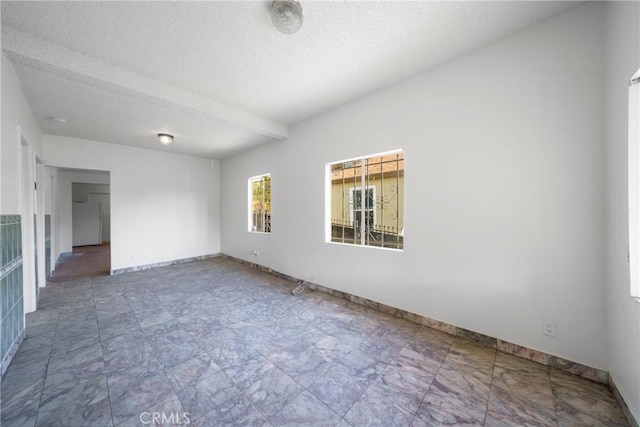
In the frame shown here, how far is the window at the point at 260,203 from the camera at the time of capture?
5.20m

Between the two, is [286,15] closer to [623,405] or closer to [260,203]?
[623,405]

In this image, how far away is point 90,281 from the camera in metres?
4.30

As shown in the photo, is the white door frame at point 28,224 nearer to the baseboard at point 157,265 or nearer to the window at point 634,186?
the baseboard at point 157,265

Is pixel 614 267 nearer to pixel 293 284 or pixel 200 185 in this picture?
pixel 293 284

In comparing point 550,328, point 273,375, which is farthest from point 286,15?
point 550,328

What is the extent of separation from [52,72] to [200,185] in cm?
399

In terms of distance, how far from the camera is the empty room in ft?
5.09

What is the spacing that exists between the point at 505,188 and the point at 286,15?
2320mm

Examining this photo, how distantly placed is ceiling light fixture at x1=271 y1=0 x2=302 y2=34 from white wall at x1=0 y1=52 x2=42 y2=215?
2363 millimetres

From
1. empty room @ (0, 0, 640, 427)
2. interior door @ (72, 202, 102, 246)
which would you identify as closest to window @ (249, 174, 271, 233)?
empty room @ (0, 0, 640, 427)

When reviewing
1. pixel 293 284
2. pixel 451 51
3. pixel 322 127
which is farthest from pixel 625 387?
pixel 322 127

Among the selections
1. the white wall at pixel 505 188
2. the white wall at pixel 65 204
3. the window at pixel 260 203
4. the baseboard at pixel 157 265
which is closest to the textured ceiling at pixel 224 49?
the white wall at pixel 505 188

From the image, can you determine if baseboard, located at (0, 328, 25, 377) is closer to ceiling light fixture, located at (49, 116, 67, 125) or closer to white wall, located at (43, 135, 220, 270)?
white wall, located at (43, 135, 220, 270)

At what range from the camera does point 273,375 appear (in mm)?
1834
